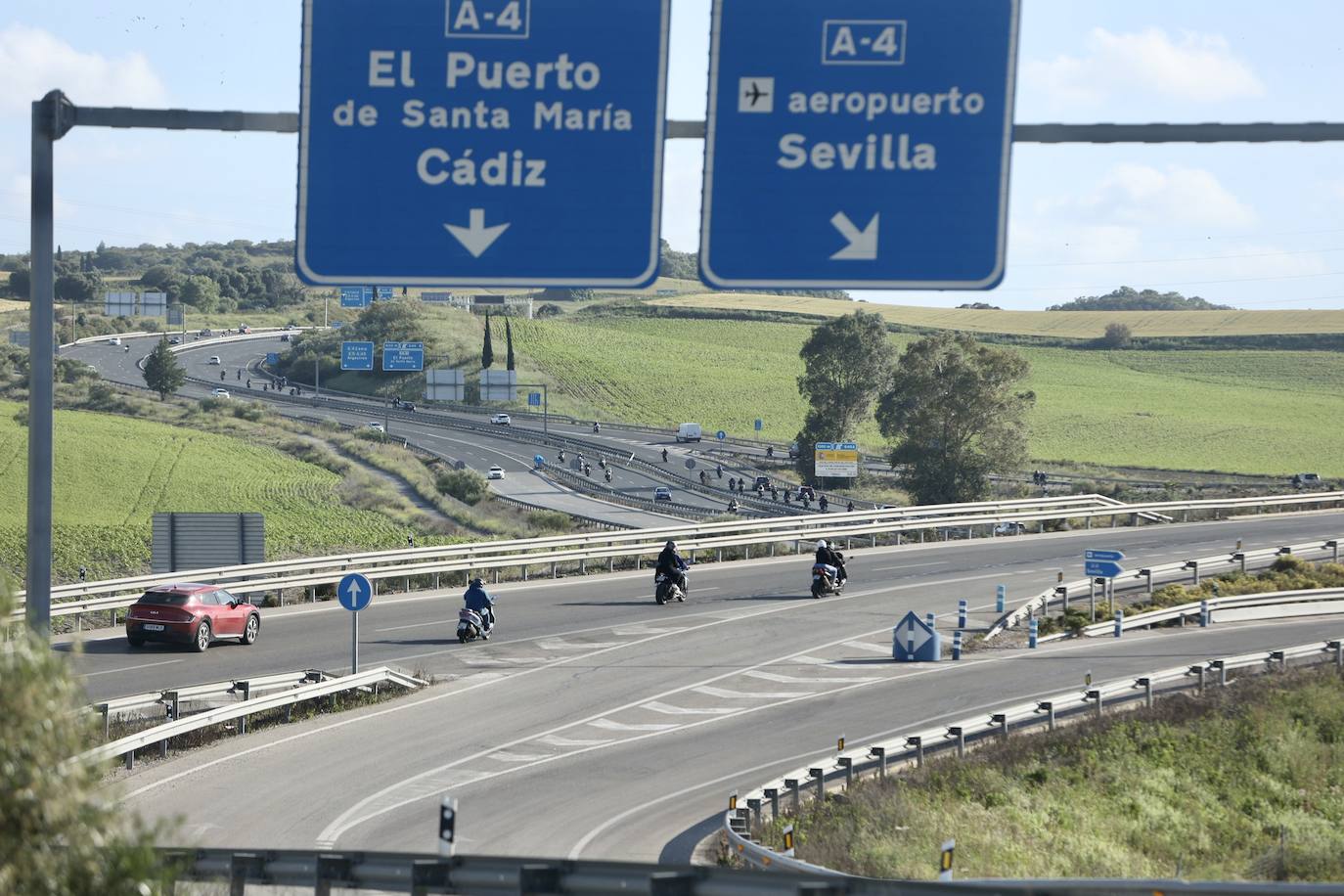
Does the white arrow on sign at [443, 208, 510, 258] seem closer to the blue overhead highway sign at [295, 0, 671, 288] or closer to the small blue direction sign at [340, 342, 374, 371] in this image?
the blue overhead highway sign at [295, 0, 671, 288]

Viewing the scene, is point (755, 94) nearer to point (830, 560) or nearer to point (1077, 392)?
point (830, 560)

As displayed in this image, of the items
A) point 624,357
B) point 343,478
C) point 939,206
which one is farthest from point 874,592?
point 624,357

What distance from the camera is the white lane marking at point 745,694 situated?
2903cm

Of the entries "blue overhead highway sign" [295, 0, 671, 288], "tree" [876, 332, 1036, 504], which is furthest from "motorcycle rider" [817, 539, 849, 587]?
"tree" [876, 332, 1036, 504]

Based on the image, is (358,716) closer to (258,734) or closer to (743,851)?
(258,734)

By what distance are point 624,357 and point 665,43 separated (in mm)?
139413

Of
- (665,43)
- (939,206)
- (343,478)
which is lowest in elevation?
(343,478)

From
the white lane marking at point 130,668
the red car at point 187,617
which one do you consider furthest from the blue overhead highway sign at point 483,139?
the red car at point 187,617

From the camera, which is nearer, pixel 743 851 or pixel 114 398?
pixel 743 851

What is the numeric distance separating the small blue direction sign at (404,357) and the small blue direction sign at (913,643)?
5570 cm

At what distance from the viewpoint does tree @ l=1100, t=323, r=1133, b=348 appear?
148875 mm

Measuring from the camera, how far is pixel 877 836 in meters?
18.8

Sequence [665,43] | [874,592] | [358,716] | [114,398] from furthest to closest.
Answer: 1. [114,398]
2. [874,592]
3. [358,716]
4. [665,43]

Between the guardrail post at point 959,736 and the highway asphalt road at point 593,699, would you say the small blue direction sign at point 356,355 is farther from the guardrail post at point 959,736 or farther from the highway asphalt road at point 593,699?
the guardrail post at point 959,736
